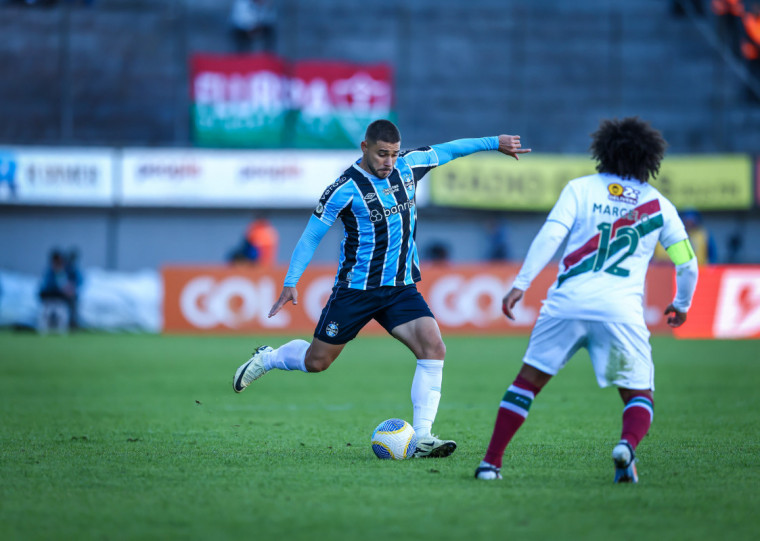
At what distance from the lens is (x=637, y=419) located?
5262mm

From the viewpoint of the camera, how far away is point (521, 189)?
2458 centimetres

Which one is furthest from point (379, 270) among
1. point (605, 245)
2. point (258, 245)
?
point (258, 245)

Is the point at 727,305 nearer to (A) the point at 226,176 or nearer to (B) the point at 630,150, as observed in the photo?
(A) the point at 226,176

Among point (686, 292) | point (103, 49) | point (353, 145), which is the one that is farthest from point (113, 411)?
point (103, 49)

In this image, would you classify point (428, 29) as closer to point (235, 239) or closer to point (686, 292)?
point (235, 239)

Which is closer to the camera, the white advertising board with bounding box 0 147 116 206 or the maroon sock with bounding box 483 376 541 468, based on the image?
the maroon sock with bounding box 483 376 541 468

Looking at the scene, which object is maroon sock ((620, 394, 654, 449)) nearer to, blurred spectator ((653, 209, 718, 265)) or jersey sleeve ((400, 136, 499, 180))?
jersey sleeve ((400, 136, 499, 180))

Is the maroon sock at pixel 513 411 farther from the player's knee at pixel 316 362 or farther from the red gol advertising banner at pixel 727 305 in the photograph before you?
the red gol advertising banner at pixel 727 305

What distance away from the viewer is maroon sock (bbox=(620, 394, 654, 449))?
17.2ft

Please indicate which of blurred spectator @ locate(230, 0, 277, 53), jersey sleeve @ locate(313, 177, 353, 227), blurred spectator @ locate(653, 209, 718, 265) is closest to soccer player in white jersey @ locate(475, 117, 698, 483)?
jersey sleeve @ locate(313, 177, 353, 227)

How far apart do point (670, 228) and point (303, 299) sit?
1333cm

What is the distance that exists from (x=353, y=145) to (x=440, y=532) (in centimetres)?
2050

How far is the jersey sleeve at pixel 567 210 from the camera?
207 inches

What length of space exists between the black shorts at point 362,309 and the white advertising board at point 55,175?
59.7 ft
